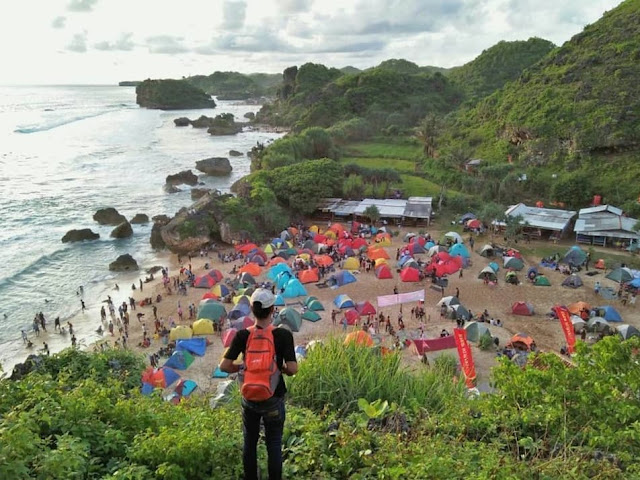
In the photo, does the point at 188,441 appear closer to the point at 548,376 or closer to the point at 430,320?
the point at 548,376

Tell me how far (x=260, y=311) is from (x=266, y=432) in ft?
3.82

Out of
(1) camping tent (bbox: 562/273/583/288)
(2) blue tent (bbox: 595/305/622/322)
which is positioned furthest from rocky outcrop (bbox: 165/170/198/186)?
(2) blue tent (bbox: 595/305/622/322)

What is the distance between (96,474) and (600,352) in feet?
19.3

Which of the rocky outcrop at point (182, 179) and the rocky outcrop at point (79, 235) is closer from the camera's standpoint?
the rocky outcrop at point (79, 235)

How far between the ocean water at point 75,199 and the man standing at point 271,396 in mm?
16246

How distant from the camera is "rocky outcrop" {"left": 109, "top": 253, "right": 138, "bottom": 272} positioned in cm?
2512

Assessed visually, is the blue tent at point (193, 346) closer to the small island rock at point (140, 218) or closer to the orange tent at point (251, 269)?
the orange tent at point (251, 269)

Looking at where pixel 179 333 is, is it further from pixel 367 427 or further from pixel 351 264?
pixel 367 427

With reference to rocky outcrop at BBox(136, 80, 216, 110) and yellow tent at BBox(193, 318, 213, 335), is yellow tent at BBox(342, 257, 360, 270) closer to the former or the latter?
yellow tent at BBox(193, 318, 213, 335)

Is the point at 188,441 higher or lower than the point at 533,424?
higher

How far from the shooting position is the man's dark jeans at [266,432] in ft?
13.2

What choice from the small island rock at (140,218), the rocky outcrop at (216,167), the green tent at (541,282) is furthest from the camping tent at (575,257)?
the rocky outcrop at (216,167)

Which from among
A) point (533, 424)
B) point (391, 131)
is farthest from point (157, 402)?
point (391, 131)

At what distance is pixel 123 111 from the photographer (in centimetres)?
12325
